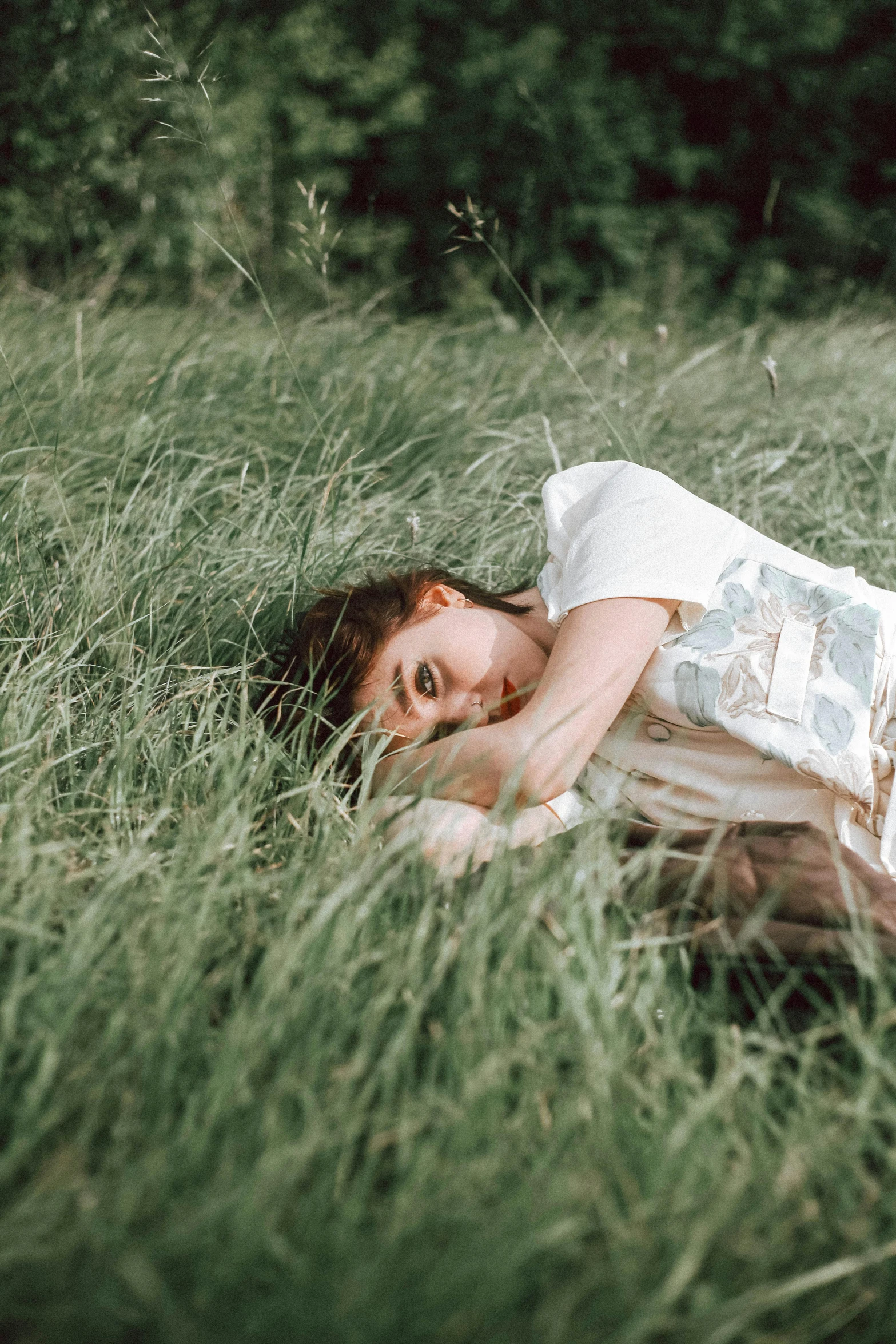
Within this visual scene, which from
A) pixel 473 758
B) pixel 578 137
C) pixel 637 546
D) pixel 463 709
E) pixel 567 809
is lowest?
pixel 578 137

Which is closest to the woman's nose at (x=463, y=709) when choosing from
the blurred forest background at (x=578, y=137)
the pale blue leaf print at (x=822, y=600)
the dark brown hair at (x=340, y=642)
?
the dark brown hair at (x=340, y=642)

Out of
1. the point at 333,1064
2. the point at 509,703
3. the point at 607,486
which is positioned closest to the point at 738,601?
the point at 607,486

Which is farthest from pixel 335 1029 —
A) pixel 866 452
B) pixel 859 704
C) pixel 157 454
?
pixel 866 452

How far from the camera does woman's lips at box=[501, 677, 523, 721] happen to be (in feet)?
5.10

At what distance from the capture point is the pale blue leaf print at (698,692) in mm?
1456

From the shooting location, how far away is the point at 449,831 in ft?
3.95

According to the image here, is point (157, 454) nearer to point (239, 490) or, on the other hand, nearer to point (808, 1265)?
point (239, 490)

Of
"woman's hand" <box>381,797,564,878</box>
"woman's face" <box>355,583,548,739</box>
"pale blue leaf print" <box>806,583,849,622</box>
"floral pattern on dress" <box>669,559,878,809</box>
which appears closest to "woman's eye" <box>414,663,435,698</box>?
"woman's face" <box>355,583,548,739</box>

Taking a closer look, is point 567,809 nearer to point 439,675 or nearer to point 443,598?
point 439,675

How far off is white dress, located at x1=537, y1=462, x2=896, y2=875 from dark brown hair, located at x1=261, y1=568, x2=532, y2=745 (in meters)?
0.22

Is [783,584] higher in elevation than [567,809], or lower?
higher

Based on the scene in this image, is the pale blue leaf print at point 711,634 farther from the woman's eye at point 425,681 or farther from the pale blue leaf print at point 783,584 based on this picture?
the woman's eye at point 425,681

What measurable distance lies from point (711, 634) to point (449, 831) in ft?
1.86

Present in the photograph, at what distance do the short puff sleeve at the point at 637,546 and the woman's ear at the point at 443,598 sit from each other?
0.44ft
